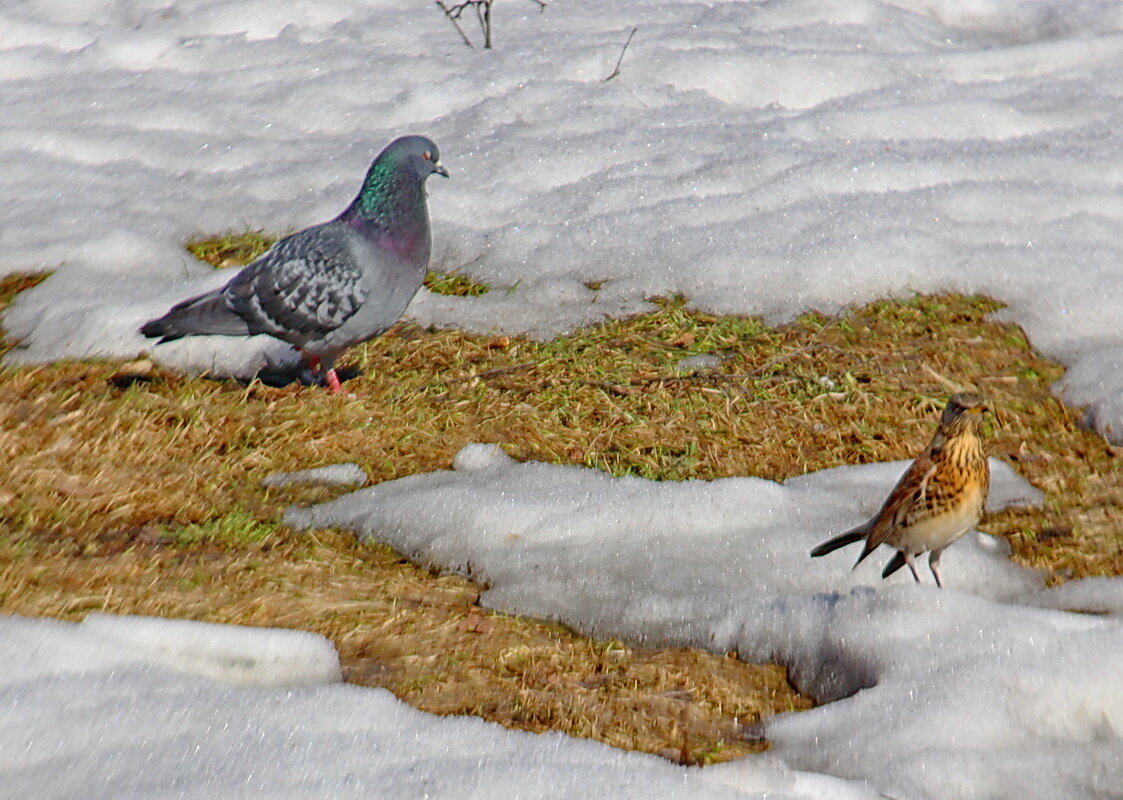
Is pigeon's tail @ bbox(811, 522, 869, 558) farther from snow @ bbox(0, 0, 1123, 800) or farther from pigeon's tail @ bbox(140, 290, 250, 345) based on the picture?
pigeon's tail @ bbox(140, 290, 250, 345)

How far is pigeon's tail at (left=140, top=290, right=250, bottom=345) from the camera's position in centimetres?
567

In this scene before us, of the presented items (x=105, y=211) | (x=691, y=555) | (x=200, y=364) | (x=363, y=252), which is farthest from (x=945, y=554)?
(x=105, y=211)

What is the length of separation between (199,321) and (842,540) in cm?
327

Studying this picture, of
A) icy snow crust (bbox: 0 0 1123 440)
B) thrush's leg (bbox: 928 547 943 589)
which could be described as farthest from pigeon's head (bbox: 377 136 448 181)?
thrush's leg (bbox: 928 547 943 589)

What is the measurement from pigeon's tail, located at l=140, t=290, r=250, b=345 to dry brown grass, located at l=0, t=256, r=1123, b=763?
0.25 meters

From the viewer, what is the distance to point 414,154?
6.32 metres

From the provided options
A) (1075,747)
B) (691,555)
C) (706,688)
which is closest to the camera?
(1075,747)

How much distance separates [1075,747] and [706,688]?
3.16ft

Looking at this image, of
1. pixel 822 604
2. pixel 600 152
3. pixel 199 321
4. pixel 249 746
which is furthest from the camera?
pixel 600 152

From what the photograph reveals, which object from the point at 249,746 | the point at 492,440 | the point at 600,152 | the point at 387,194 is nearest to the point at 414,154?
the point at 387,194

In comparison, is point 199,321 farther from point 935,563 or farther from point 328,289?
point 935,563

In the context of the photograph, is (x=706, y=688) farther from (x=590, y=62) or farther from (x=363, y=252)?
(x=590, y=62)

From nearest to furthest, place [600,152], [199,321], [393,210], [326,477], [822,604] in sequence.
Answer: [822,604]
[326,477]
[199,321]
[393,210]
[600,152]

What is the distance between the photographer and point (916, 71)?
8.89m
